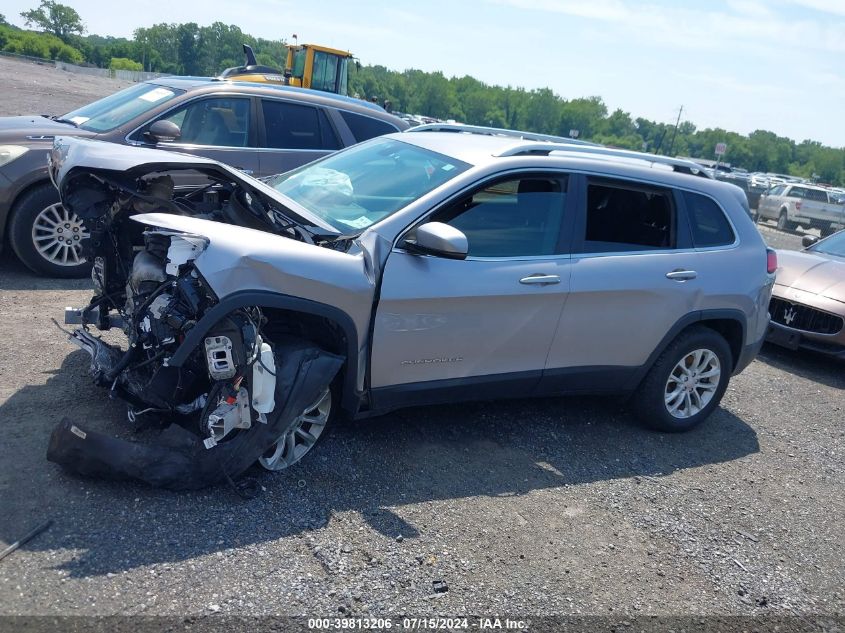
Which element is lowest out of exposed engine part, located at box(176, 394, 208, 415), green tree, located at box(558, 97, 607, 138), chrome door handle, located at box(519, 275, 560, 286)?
exposed engine part, located at box(176, 394, 208, 415)

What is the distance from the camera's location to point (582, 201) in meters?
4.86

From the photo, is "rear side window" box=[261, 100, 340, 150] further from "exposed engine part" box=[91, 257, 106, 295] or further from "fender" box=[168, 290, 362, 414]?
"fender" box=[168, 290, 362, 414]

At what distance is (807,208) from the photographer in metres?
26.9

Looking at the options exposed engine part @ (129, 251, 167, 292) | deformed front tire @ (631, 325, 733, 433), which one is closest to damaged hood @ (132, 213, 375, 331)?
exposed engine part @ (129, 251, 167, 292)

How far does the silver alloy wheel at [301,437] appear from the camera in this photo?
400 centimetres

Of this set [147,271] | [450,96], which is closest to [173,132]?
[147,271]

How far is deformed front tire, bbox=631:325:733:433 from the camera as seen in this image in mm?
5277

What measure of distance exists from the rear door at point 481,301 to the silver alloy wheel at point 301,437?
31 cm

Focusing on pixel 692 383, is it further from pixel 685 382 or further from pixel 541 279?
pixel 541 279

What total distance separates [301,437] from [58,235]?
3.89 m

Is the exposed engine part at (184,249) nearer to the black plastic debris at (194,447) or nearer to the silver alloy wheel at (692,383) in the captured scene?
the black plastic debris at (194,447)

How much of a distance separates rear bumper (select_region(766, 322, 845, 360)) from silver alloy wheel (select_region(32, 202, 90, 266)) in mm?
6893

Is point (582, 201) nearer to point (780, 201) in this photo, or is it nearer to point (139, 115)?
point (139, 115)

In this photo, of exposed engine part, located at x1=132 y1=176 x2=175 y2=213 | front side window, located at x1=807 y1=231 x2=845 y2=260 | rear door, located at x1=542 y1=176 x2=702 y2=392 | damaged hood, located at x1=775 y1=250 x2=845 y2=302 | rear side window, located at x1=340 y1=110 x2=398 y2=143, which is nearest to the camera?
exposed engine part, located at x1=132 y1=176 x2=175 y2=213
